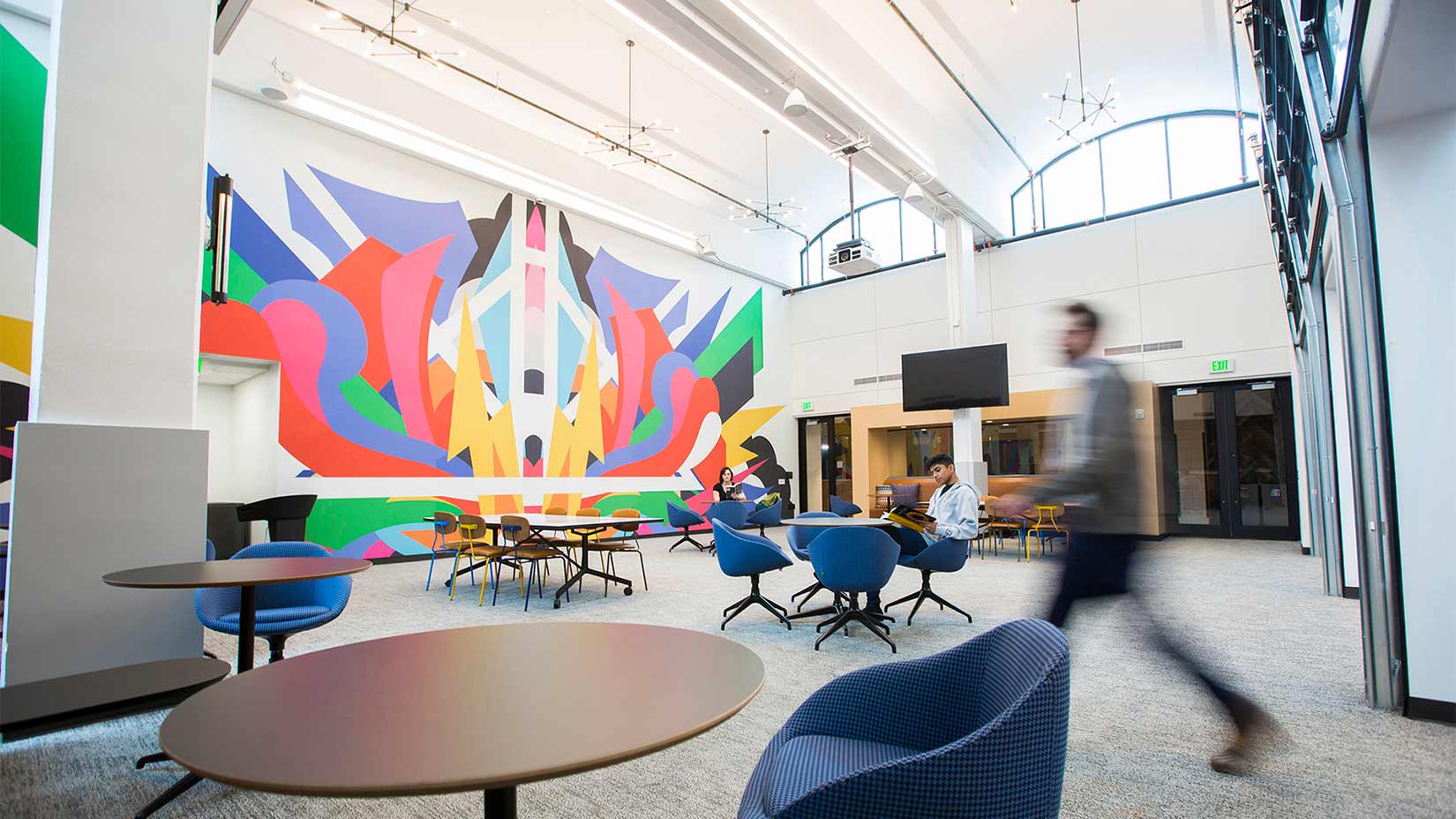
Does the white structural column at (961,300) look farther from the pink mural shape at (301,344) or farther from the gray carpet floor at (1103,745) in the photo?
the pink mural shape at (301,344)

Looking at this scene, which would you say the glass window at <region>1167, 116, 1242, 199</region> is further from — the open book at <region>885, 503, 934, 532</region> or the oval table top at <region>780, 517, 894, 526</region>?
the oval table top at <region>780, 517, 894, 526</region>

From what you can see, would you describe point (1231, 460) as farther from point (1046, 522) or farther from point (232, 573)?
point (232, 573)

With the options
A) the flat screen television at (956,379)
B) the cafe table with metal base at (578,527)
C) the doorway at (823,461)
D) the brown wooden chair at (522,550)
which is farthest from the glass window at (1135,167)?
the brown wooden chair at (522,550)

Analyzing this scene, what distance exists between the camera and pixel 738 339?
1493 centimetres

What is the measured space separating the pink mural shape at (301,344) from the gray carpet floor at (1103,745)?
4.37m

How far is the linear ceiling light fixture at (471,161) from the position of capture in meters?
8.67

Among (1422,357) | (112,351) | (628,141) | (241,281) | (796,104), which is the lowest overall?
(1422,357)

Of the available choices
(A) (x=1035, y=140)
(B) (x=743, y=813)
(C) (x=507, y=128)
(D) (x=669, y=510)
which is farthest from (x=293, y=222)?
(A) (x=1035, y=140)

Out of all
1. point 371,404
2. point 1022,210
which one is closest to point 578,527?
point 371,404

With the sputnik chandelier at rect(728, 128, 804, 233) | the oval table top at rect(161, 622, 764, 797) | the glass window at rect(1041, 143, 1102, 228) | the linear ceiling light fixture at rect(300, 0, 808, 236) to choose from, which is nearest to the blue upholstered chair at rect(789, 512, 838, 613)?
the oval table top at rect(161, 622, 764, 797)

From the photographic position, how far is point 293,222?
8.73 m

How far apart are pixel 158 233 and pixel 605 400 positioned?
852 centimetres

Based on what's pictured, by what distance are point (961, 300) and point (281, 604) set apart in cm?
1108

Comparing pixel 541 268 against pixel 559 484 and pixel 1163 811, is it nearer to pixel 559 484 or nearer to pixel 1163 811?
pixel 559 484
